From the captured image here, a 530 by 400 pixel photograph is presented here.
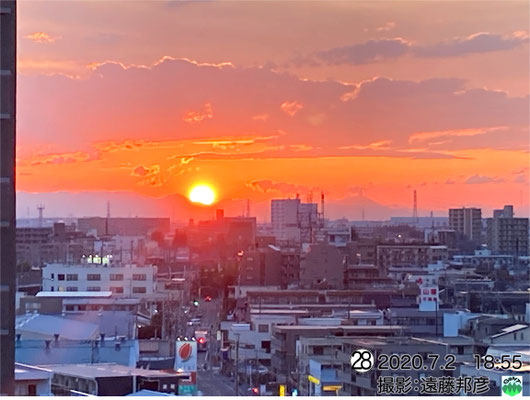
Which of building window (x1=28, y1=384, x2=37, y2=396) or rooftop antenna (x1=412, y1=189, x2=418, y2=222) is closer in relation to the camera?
building window (x1=28, y1=384, x2=37, y2=396)

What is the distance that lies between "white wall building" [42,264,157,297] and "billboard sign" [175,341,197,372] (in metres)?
2.21

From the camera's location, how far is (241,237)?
8.32m

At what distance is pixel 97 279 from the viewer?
6930mm

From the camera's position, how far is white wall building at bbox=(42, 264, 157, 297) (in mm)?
6633

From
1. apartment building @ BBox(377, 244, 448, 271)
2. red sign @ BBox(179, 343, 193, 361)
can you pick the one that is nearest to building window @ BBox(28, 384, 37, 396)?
red sign @ BBox(179, 343, 193, 361)

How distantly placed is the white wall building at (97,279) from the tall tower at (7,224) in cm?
481

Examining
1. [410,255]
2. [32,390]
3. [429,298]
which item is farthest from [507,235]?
[32,390]

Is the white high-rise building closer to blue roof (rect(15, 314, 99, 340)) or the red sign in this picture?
blue roof (rect(15, 314, 99, 340))

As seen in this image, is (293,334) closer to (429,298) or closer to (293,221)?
(429,298)

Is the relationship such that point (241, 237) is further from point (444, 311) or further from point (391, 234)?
point (444, 311)

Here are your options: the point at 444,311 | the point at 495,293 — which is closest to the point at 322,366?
the point at 444,311

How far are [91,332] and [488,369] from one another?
2.59m

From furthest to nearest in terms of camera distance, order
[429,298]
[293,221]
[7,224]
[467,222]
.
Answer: [293,221], [467,222], [429,298], [7,224]

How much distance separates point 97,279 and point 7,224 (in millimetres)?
5327
